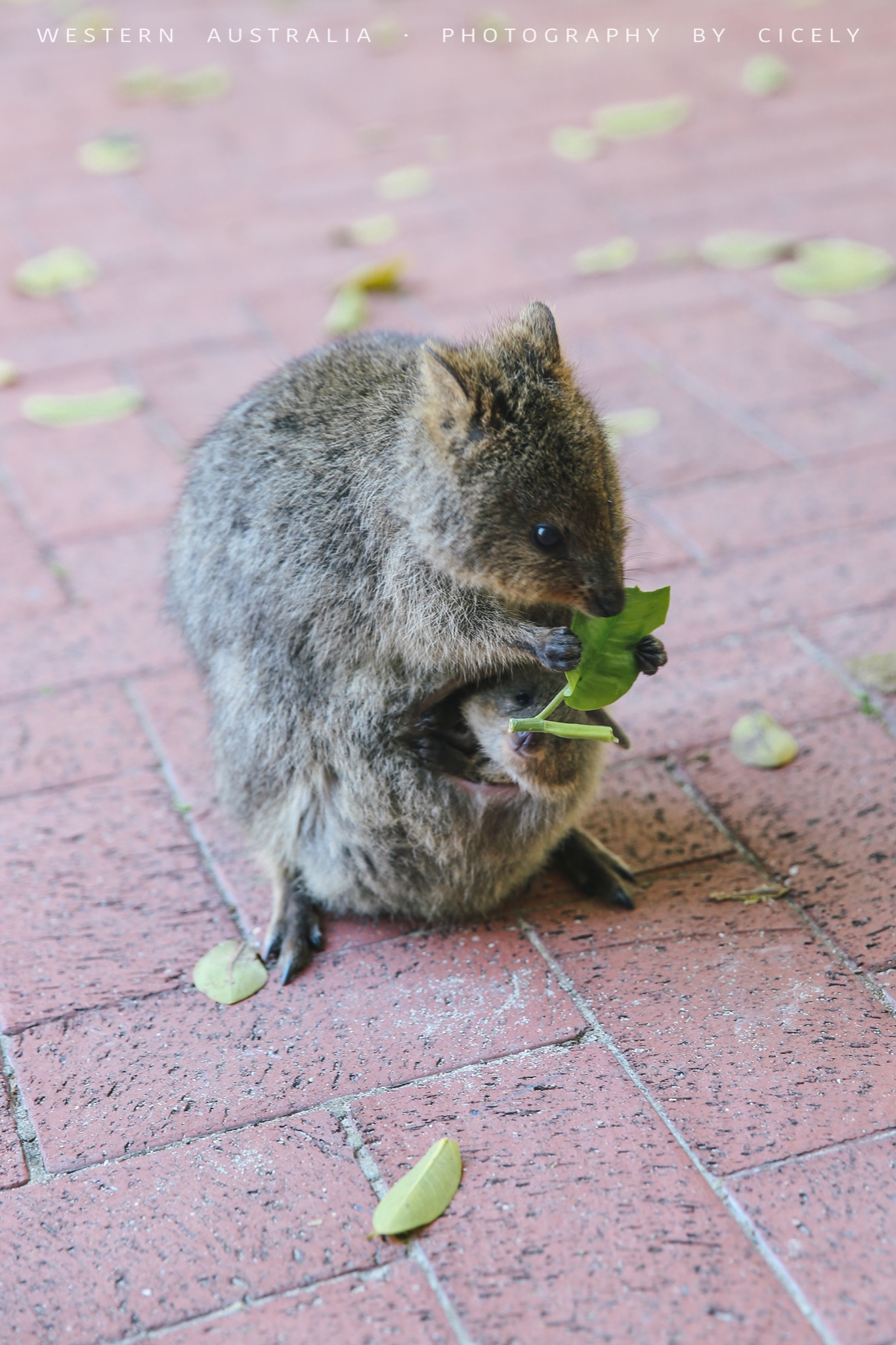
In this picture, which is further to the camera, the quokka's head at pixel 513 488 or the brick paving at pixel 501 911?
the quokka's head at pixel 513 488

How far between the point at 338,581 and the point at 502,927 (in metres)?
0.83

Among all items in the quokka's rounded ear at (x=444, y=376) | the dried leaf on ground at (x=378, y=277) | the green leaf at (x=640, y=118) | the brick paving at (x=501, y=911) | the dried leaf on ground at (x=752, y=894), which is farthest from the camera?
the green leaf at (x=640, y=118)

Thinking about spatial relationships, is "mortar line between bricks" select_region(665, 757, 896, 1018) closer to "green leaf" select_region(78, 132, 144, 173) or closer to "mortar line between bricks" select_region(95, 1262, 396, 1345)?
"mortar line between bricks" select_region(95, 1262, 396, 1345)

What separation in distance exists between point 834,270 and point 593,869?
11.0 ft

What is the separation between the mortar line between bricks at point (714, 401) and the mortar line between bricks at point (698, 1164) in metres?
2.21

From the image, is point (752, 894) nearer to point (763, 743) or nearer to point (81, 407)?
point (763, 743)

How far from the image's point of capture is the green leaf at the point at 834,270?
530cm

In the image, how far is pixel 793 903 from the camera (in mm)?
2885

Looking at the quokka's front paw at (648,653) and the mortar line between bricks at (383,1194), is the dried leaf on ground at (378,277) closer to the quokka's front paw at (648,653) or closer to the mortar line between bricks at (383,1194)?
the quokka's front paw at (648,653)

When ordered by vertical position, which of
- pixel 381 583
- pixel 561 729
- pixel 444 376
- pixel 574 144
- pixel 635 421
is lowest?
pixel 635 421

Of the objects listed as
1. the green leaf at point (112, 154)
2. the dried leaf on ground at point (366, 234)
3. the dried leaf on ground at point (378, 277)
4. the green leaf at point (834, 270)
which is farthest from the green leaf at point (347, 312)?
the green leaf at point (112, 154)

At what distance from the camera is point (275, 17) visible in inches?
310

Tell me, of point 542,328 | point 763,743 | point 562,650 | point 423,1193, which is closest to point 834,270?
point 763,743

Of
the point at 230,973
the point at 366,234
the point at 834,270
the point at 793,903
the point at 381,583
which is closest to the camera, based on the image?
the point at 381,583
